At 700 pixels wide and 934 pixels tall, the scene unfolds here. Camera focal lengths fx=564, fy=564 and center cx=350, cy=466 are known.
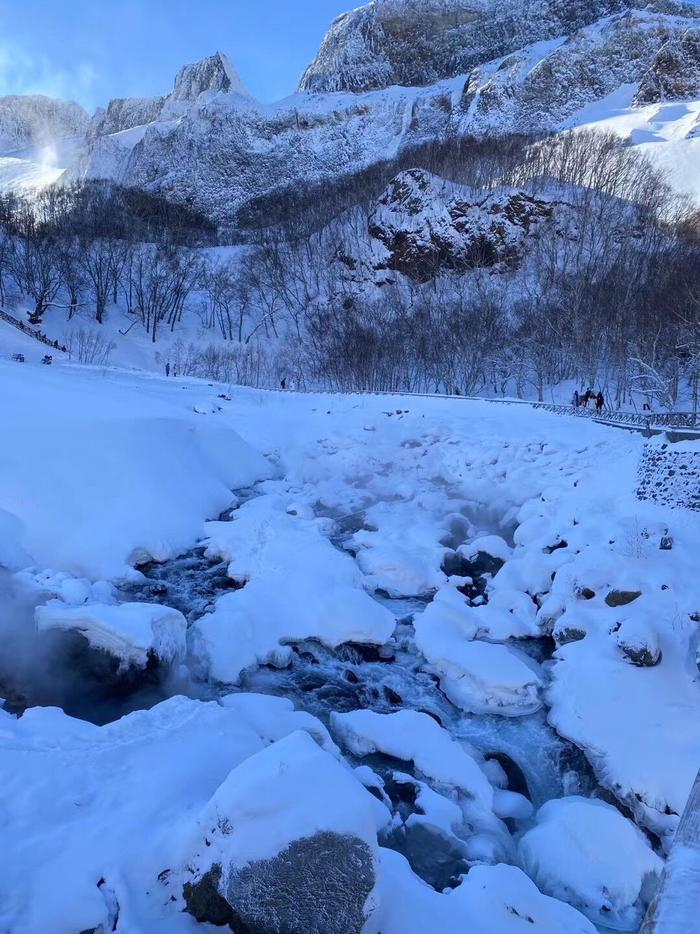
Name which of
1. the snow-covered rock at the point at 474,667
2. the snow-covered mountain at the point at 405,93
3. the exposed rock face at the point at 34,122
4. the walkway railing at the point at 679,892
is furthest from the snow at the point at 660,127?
the exposed rock face at the point at 34,122

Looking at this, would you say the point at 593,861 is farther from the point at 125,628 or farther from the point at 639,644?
the point at 125,628

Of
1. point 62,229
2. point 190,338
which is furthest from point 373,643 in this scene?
point 62,229

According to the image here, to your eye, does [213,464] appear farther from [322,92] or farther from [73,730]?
[322,92]

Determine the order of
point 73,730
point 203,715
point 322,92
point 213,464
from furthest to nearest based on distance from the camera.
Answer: point 322,92
point 213,464
point 203,715
point 73,730

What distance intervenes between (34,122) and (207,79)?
49.7 metres

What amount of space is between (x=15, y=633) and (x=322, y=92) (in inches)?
4757

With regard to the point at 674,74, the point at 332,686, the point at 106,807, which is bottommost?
the point at 332,686

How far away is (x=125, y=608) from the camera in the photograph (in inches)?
362

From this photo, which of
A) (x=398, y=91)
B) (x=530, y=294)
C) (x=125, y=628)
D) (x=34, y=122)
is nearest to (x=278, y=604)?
(x=125, y=628)

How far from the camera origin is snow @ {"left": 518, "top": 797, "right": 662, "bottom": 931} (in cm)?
611

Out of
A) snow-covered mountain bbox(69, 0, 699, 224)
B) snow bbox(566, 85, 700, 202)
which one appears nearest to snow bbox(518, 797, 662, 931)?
snow bbox(566, 85, 700, 202)

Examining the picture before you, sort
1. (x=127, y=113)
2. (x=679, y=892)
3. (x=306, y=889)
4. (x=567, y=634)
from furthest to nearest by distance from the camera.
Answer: (x=127, y=113) → (x=567, y=634) → (x=306, y=889) → (x=679, y=892)

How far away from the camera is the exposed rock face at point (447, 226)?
194 ft

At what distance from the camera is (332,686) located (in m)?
9.26
